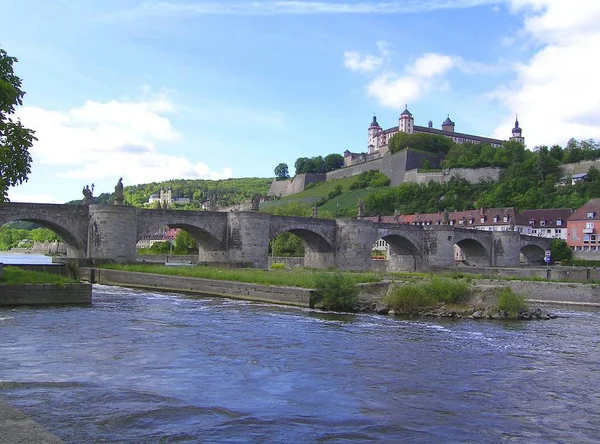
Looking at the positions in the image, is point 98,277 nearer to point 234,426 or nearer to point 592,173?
point 234,426

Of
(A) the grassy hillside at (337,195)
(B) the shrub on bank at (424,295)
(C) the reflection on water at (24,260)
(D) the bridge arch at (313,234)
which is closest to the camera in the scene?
(B) the shrub on bank at (424,295)

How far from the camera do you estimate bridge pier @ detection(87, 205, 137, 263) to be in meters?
46.7

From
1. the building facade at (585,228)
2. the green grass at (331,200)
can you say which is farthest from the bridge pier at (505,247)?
the green grass at (331,200)

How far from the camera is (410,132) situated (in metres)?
167

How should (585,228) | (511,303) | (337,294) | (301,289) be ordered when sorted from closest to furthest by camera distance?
(511,303)
(337,294)
(301,289)
(585,228)

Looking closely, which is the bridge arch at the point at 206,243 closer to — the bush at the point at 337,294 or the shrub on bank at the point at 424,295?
the bush at the point at 337,294

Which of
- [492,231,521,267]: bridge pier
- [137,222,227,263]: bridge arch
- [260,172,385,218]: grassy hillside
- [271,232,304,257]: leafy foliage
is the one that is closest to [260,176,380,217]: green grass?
[260,172,385,218]: grassy hillside

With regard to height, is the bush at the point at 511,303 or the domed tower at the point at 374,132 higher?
the domed tower at the point at 374,132

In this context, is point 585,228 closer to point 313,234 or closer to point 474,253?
point 474,253

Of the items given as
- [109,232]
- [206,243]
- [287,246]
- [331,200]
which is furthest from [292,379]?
[331,200]

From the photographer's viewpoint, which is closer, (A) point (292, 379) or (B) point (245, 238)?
(A) point (292, 379)

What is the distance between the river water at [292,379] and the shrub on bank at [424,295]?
3.96 m

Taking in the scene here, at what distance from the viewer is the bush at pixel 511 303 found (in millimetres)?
28928

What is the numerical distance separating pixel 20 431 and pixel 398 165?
13231 centimetres
